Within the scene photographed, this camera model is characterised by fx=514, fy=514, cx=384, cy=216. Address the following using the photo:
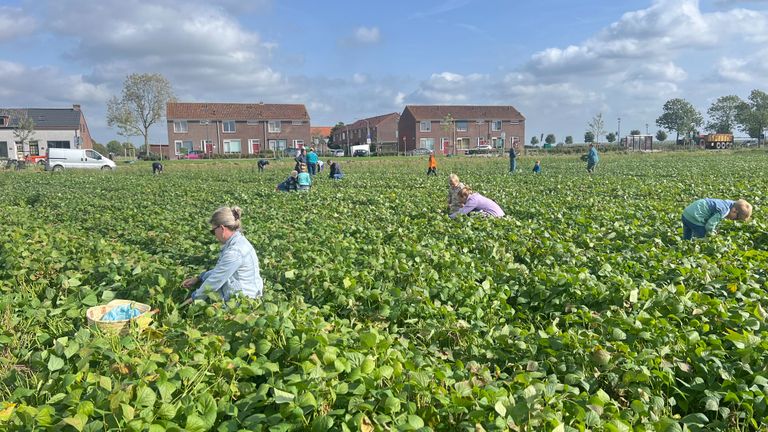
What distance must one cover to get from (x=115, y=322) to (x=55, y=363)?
127 cm

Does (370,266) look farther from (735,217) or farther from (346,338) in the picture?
(735,217)

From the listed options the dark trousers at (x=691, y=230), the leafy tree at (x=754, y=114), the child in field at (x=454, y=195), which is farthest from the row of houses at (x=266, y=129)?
the dark trousers at (x=691, y=230)

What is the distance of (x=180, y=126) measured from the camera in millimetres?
66375

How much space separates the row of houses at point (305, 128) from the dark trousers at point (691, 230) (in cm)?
5540

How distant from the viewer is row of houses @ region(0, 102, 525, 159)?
6159 centimetres

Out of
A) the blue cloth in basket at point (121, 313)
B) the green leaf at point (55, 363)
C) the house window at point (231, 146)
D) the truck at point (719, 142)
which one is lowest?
the blue cloth in basket at point (121, 313)

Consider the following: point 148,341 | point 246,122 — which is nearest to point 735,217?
point 148,341

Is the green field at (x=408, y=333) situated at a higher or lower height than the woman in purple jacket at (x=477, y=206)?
lower

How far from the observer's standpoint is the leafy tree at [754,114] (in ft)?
272

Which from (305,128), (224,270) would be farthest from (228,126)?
(224,270)

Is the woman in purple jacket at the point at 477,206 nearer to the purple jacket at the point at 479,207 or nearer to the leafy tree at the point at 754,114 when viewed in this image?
the purple jacket at the point at 479,207

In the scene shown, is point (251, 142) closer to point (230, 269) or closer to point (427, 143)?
point (427, 143)

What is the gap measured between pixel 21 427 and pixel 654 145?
2962 inches

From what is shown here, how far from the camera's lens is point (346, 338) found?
3.42 m
